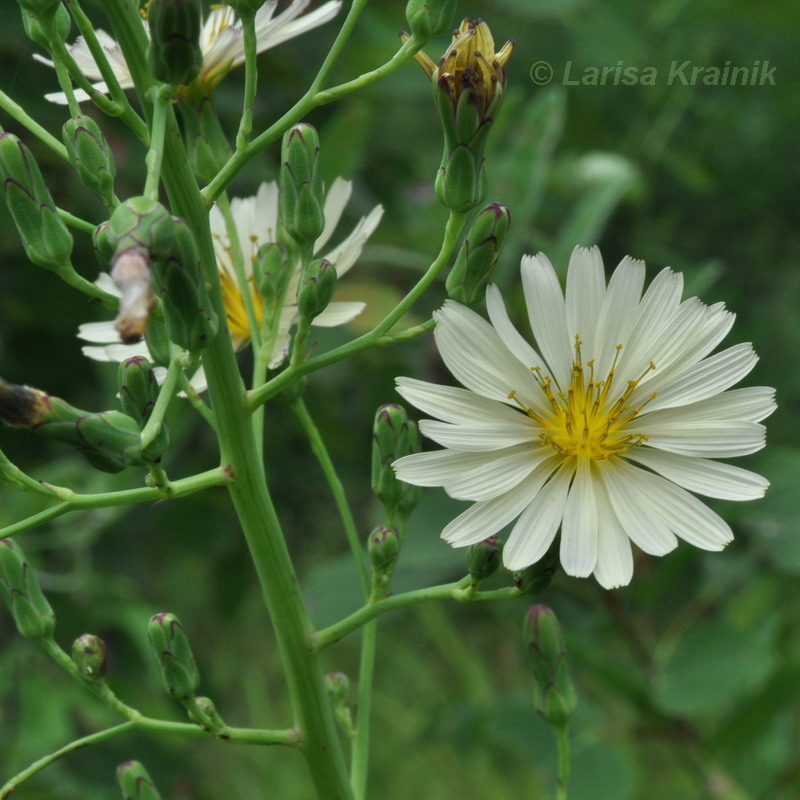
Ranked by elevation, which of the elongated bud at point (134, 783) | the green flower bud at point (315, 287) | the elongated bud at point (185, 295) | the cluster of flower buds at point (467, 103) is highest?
the cluster of flower buds at point (467, 103)

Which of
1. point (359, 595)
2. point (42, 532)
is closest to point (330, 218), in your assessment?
point (359, 595)

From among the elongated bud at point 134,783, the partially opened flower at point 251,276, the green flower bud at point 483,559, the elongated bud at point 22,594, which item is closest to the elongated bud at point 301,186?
the partially opened flower at point 251,276

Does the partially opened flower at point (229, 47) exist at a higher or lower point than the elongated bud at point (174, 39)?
higher

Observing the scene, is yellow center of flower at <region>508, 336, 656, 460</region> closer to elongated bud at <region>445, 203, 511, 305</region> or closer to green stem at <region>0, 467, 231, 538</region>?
elongated bud at <region>445, 203, 511, 305</region>

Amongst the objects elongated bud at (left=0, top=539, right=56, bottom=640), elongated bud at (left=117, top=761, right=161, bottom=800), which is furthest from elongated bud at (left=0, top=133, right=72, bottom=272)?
elongated bud at (left=117, top=761, right=161, bottom=800)

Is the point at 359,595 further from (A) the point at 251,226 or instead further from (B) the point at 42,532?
(B) the point at 42,532

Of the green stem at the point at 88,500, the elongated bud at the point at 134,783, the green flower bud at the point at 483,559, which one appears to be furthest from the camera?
the elongated bud at the point at 134,783

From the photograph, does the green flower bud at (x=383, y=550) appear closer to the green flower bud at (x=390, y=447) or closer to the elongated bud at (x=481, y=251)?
the green flower bud at (x=390, y=447)
